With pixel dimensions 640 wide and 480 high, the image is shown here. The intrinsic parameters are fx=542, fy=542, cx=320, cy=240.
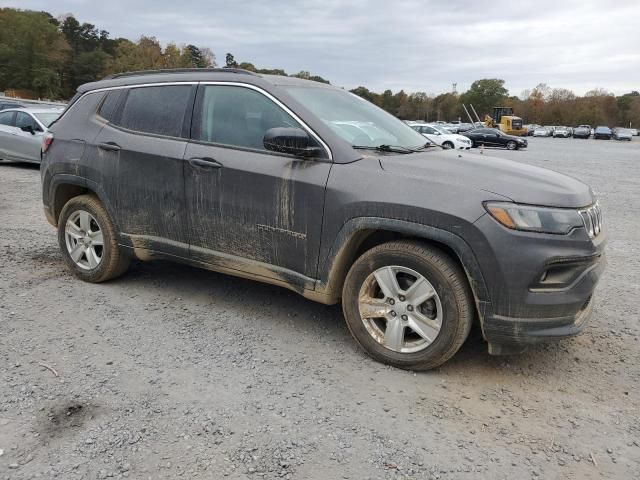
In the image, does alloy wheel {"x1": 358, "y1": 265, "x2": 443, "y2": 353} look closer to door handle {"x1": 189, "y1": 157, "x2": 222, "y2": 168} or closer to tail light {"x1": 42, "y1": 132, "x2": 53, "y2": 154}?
door handle {"x1": 189, "y1": 157, "x2": 222, "y2": 168}

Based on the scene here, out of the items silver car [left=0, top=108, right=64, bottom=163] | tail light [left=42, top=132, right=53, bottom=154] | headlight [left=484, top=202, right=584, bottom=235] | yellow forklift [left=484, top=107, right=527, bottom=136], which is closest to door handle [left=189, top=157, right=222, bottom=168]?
tail light [left=42, top=132, right=53, bottom=154]

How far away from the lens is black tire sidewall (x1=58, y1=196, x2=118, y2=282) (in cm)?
469

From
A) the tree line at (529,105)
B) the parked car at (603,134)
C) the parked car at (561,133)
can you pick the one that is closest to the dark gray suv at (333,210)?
the parked car at (603,134)

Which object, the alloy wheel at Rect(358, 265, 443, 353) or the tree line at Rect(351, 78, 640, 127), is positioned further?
the tree line at Rect(351, 78, 640, 127)

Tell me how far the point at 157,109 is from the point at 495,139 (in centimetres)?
3508

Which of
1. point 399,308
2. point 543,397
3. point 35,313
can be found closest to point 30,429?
point 35,313

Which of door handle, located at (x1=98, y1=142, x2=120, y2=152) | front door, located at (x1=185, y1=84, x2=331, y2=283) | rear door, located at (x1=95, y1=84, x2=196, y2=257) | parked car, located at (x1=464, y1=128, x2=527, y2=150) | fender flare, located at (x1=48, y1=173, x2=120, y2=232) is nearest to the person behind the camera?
front door, located at (x1=185, y1=84, x2=331, y2=283)

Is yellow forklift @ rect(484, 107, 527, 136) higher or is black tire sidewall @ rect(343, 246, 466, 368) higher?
yellow forklift @ rect(484, 107, 527, 136)

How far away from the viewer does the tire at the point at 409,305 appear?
3.23 metres

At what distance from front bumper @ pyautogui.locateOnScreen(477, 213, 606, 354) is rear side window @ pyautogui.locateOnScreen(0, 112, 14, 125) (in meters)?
13.6

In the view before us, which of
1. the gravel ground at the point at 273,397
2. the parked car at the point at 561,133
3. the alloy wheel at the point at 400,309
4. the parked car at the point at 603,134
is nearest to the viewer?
the gravel ground at the point at 273,397

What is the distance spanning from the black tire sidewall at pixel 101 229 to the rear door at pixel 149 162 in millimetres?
194

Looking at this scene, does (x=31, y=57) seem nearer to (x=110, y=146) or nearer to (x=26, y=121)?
(x=26, y=121)

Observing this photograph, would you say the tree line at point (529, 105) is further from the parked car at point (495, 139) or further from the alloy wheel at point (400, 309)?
the alloy wheel at point (400, 309)
